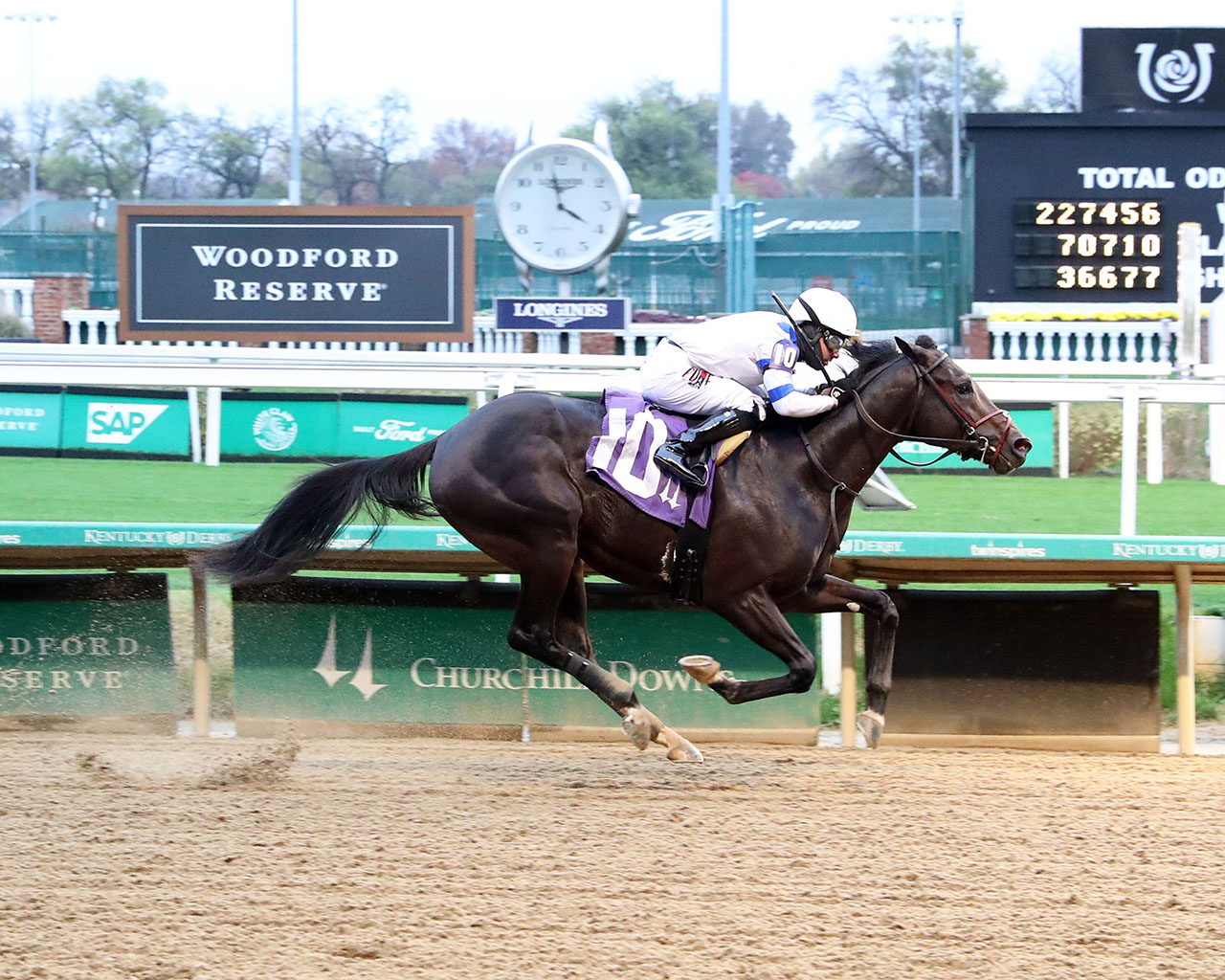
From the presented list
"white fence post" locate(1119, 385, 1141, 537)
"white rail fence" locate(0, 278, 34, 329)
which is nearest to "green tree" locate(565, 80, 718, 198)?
"white rail fence" locate(0, 278, 34, 329)

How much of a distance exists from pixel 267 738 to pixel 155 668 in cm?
58

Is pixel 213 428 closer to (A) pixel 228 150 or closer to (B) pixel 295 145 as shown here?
(B) pixel 295 145

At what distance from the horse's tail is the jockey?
0.94 metres

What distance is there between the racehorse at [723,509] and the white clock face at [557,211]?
5.50 m

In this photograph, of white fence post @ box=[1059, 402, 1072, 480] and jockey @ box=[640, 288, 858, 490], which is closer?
jockey @ box=[640, 288, 858, 490]

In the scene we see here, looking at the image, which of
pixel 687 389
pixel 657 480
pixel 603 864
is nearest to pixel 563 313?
pixel 687 389

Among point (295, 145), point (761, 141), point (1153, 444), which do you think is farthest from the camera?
point (761, 141)

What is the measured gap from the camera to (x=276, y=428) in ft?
26.8

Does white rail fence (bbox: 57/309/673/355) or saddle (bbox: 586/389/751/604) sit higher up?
white rail fence (bbox: 57/309/673/355)

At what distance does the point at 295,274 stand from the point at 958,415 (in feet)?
18.3

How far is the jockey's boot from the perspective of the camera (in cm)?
549

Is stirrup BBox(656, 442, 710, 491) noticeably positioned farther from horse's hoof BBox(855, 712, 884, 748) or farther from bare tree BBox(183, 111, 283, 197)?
bare tree BBox(183, 111, 283, 197)

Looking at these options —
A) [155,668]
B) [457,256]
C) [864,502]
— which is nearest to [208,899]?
[155,668]

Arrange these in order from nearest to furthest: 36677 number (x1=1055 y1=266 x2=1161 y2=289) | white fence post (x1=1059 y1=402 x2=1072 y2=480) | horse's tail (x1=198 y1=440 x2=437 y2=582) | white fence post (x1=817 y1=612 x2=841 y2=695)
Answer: horse's tail (x1=198 y1=440 x2=437 y2=582) → white fence post (x1=817 y1=612 x2=841 y2=695) → white fence post (x1=1059 y1=402 x2=1072 y2=480) → 36677 number (x1=1055 y1=266 x2=1161 y2=289)
